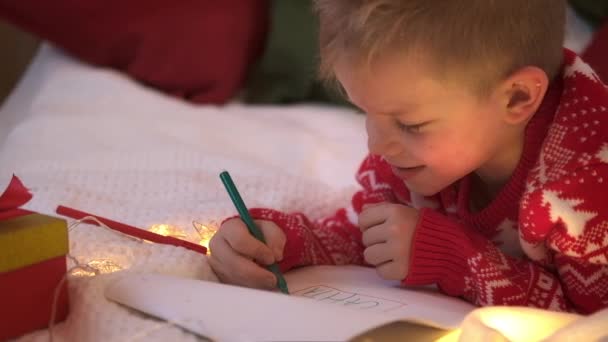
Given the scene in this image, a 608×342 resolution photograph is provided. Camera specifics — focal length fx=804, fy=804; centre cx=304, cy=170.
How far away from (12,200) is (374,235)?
0.37 metres

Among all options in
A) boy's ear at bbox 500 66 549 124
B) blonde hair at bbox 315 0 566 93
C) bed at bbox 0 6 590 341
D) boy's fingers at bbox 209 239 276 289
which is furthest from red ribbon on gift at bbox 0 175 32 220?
boy's ear at bbox 500 66 549 124

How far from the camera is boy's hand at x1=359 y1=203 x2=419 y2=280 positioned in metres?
0.84

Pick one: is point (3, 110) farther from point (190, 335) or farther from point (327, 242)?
point (190, 335)

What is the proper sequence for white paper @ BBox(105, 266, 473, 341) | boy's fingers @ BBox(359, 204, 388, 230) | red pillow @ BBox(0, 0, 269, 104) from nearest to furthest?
white paper @ BBox(105, 266, 473, 341), boy's fingers @ BBox(359, 204, 388, 230), red pillow @ BBox(0, 0, 269, 104)

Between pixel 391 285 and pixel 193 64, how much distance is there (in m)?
0.89

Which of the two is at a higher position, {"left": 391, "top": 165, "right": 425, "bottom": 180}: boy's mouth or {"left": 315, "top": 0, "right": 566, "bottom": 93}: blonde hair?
{"left": 315, "top": 0, "right": 566, "bottom": 93}: blonde hair

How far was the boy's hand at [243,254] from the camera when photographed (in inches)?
32.8

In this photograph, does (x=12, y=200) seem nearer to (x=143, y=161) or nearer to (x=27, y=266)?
(x=27, y=266)

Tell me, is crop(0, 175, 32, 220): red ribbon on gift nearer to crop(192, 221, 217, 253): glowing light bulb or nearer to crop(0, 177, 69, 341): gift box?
crop(0, 177, 69, 341): gift box

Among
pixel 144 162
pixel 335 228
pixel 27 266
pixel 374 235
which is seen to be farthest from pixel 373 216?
pixel 144 162

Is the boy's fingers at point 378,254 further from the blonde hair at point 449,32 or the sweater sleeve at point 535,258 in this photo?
the blonde hair at point 449,32

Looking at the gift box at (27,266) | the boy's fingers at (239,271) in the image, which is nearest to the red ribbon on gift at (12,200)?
the gift box at (27,266)

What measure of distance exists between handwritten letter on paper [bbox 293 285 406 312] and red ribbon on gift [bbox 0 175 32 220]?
0.29 m

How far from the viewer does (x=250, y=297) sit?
72cm
